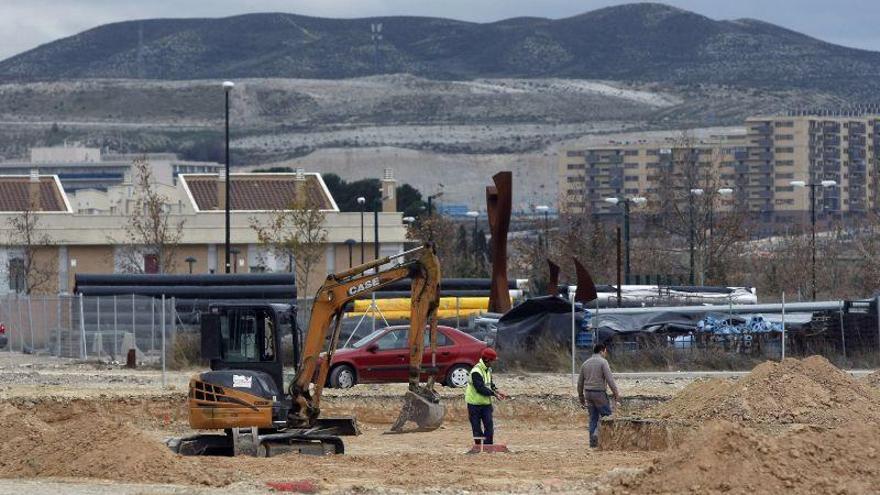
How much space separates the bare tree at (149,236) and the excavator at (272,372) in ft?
137

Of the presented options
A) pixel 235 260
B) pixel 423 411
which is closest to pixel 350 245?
pixel 235 260

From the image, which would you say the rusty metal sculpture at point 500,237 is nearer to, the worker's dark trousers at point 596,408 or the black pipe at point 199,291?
the worker's dark trousers at point 596,408

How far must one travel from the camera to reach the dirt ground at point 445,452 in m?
21.9

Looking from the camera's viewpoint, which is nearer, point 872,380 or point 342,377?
point 872,380

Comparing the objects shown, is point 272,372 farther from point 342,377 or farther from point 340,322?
point 342,377

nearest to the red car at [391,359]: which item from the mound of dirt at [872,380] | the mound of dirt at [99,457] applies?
the mound of dirt at [872,380]

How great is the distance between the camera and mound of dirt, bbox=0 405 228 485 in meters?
23.0

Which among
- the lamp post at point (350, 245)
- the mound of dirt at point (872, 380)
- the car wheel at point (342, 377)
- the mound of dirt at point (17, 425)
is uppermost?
the lamp post at point (350, 245)

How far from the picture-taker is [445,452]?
90.9 ft

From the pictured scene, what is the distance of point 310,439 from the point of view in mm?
26938

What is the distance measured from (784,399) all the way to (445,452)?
192 inches

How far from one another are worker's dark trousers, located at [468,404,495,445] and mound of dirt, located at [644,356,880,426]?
2.59 m

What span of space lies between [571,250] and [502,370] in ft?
103

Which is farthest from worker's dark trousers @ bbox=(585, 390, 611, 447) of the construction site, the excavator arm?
the excavator arm
